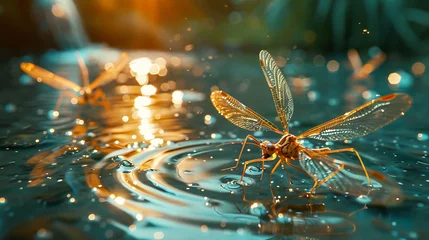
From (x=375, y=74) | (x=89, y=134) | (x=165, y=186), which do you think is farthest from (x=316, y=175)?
(x=375, y=74)

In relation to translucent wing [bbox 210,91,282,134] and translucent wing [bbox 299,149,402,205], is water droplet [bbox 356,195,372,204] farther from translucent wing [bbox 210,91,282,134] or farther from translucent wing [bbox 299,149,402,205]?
translucent wing [bbox 210,91,282,134]

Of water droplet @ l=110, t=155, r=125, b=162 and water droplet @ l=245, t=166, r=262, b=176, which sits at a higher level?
water droplet @ l=110, t=155, r=125, b=162

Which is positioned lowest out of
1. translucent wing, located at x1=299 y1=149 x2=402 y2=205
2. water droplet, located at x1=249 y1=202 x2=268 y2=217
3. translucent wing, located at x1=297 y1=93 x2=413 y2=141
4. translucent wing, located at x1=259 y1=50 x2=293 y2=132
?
water droplet, located at x1=249 y1=202 x2=268 y2=217

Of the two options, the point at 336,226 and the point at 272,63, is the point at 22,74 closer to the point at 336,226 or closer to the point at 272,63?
the point at 272,63

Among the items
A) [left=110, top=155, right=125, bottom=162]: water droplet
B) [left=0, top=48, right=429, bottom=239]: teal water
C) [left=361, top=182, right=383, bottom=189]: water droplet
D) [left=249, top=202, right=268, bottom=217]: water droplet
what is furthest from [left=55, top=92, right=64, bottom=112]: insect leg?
[left=361, top=182, right=383, bottom=189]: water droplet

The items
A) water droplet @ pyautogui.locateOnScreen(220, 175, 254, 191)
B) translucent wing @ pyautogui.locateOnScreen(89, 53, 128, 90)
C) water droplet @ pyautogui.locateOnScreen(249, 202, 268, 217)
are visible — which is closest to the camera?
water droplet @ pyautogui.locateOnScreen(249, 202, 268, 217)

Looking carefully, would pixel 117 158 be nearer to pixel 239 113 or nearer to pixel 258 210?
pixel 239 113
